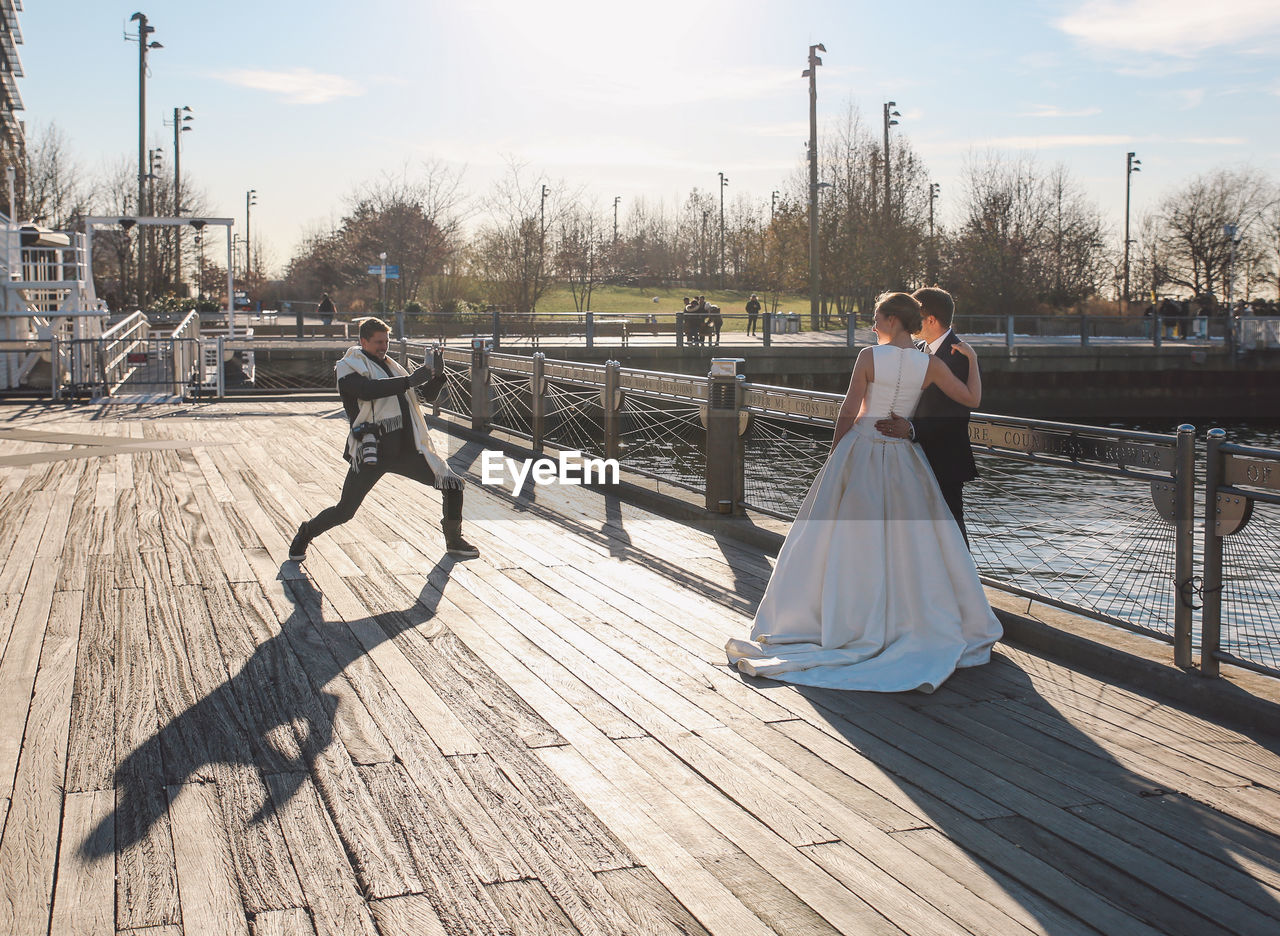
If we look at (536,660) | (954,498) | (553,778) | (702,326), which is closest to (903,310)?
(954,498)

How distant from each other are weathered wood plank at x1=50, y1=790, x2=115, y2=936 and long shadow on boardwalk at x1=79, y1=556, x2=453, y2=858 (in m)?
0.01

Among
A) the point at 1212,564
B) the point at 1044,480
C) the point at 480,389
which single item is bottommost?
the point at 1044,480

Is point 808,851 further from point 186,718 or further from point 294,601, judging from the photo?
point 294,601

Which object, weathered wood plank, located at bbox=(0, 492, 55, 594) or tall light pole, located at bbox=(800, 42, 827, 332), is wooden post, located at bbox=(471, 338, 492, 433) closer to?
weathered wood plank, located at bbox=(0, 492, 55, 594)

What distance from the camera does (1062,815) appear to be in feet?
12.6

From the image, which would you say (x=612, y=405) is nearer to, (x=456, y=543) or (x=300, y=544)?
(x=456, y=543)

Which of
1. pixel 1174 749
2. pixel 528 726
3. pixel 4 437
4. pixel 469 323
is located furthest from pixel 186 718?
pixel 469 323

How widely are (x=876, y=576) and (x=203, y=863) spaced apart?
10.4ft

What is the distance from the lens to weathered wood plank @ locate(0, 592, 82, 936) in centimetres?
315

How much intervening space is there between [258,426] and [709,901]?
15242 millimetres

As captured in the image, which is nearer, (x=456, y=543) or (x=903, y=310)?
(x=903, y=310)

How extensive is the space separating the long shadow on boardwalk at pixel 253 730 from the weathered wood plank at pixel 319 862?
0.03 m

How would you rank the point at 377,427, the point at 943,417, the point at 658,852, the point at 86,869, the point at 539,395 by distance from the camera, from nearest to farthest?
1. the point at 86,869
2. the point at 658,852
3. the point at 943,417
4. the point at 377,427
5. the point at 539,395

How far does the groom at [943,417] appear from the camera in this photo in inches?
230
